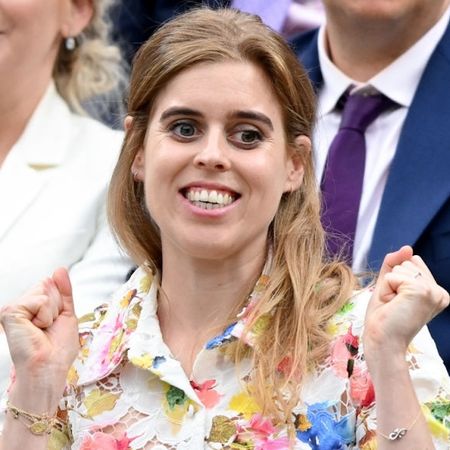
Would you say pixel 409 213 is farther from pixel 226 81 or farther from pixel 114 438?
pixel 114 438

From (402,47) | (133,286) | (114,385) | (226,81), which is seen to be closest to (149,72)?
(226,81)

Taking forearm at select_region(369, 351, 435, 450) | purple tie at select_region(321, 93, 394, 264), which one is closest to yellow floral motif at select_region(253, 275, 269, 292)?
forearm at select_region(369, 351, 435, 450)

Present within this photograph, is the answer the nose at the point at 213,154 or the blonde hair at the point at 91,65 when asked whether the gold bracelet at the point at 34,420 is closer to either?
the nose at the point at 213,154

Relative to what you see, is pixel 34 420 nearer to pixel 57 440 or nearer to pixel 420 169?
pixel 57 440

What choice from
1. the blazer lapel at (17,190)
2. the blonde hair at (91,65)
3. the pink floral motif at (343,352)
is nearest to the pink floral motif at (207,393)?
the pink floral motif at (343,352)

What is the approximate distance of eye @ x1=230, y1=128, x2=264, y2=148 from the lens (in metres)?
2.96

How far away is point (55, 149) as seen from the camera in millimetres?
3965

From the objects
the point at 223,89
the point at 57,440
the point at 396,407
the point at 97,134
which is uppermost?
the point at 223,89

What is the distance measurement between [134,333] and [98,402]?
161mm

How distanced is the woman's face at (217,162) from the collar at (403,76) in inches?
33.1

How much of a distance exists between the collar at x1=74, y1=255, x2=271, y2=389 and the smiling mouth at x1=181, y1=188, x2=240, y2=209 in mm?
189

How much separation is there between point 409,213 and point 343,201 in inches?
7.7

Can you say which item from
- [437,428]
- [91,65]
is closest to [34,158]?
[91,65]

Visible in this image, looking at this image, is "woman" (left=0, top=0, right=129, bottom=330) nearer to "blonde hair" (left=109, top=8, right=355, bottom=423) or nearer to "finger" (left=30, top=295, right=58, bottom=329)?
"blonde hair" (left=109, top=8, right=355, bottom=423)
